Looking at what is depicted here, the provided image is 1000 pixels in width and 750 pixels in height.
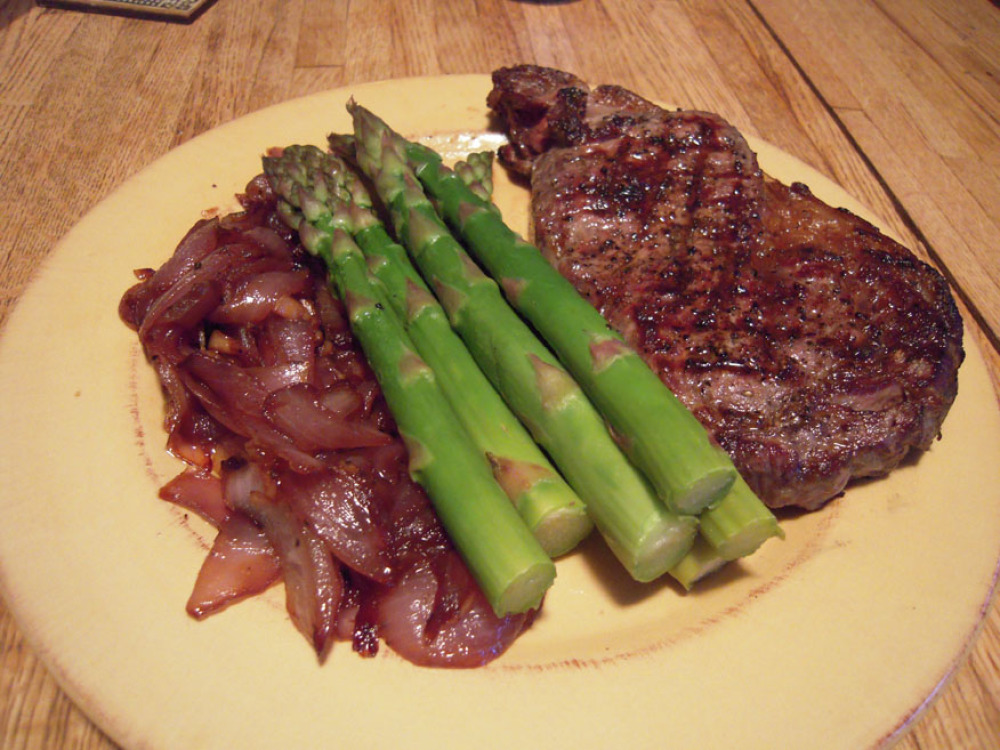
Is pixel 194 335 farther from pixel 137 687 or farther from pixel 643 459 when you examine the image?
pixel 643 459

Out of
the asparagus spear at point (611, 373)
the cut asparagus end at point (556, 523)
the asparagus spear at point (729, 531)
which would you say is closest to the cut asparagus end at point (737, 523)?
the asparagus spear at point (729, 531)

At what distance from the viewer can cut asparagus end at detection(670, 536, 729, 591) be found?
8.26 ft

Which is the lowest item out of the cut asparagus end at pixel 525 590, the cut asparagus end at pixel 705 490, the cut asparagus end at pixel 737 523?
the cut asparagus end at pixel 525 590

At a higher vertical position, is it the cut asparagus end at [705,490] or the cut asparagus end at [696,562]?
the cut asparagus end at [705,490]

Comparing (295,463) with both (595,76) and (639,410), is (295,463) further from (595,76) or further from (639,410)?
(595,76)

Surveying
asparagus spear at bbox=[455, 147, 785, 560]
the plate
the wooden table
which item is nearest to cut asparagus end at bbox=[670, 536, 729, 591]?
asparagus spear at bbox=[455, 147, 785, 560]

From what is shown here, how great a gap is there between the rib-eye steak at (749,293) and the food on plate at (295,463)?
3.77 feet

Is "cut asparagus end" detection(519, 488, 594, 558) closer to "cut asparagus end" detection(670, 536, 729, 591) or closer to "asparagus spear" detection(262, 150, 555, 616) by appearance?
"asparagus spear" detection(262, 150, 555, 616)

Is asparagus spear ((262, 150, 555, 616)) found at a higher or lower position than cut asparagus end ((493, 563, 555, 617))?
higher

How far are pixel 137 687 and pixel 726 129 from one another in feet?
12.1

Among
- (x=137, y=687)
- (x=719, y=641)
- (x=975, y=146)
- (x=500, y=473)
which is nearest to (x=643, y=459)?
(x=500, y=473)

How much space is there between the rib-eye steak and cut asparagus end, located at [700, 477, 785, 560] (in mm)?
234

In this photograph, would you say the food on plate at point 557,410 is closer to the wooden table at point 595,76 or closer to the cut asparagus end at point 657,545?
the cut asparagus end at point 657,545

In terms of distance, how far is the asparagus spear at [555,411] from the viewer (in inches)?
93.7
